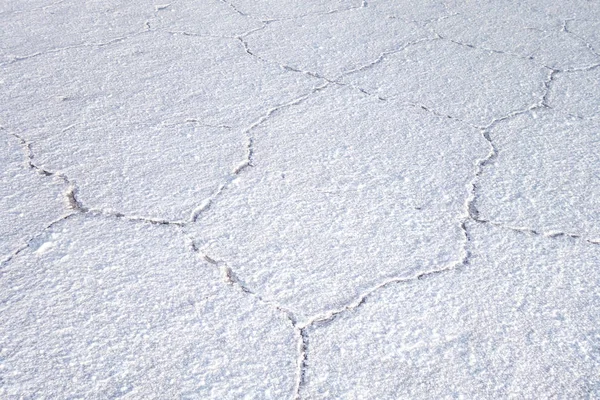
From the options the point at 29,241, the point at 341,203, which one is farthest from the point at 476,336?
the point at 29,241

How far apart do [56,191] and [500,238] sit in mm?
1072

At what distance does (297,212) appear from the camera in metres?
1.75

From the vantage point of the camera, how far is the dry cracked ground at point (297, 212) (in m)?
1.34

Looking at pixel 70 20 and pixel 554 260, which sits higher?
pixel 554 260

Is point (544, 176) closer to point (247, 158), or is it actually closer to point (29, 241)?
point (247, 158)

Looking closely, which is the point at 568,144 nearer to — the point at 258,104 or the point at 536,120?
the point at 536,120

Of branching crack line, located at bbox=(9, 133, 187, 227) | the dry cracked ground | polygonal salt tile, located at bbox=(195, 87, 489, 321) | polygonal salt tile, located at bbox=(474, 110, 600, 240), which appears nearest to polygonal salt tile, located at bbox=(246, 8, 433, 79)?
the dry cracked ground

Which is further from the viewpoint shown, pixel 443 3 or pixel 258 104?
pixel 443 3

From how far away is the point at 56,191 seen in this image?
1.80 m

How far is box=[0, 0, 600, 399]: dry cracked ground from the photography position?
1.34m

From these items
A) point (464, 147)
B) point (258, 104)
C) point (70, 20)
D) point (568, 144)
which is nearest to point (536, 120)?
point (568, 144)

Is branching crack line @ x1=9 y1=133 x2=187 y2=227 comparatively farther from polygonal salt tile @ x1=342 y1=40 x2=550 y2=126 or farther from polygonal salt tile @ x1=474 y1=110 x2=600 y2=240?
polygonal salt tile @ x1=342 y1=40 x2=550 y2=126

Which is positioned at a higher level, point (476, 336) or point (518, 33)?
point (476, 336)

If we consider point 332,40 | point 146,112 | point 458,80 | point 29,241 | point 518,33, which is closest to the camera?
point 29,241
